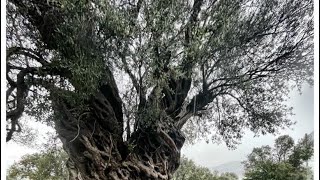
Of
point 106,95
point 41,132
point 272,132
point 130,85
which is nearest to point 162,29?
point 130,85

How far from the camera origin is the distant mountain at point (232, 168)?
570cm

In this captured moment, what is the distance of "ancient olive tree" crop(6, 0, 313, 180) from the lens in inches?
119

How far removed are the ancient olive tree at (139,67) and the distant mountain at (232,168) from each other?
1.59 meters

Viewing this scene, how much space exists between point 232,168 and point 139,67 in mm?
3554

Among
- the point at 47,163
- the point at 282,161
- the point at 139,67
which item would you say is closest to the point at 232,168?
the point at 282,161

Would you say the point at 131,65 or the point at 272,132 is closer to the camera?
the point at 131,65

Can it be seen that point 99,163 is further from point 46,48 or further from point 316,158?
point 316,158

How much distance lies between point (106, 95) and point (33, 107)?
0.74m

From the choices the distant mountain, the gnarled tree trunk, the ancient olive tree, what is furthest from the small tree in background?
the distant mountain

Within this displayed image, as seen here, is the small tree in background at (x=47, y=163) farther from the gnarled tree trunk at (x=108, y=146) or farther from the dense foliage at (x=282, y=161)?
the dense foliage at (x=282, y=161)

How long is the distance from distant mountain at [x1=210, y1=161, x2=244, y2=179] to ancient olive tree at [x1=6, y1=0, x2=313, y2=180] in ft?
5.22

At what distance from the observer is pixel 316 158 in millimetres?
3150

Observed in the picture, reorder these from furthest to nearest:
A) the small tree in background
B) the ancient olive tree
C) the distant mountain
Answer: the distant mountain
the small tree in background
the ancient olive tree

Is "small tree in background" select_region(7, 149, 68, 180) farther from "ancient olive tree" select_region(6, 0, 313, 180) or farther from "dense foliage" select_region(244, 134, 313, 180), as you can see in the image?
"dense foliage" select_region(244, 134, 313, 180)
